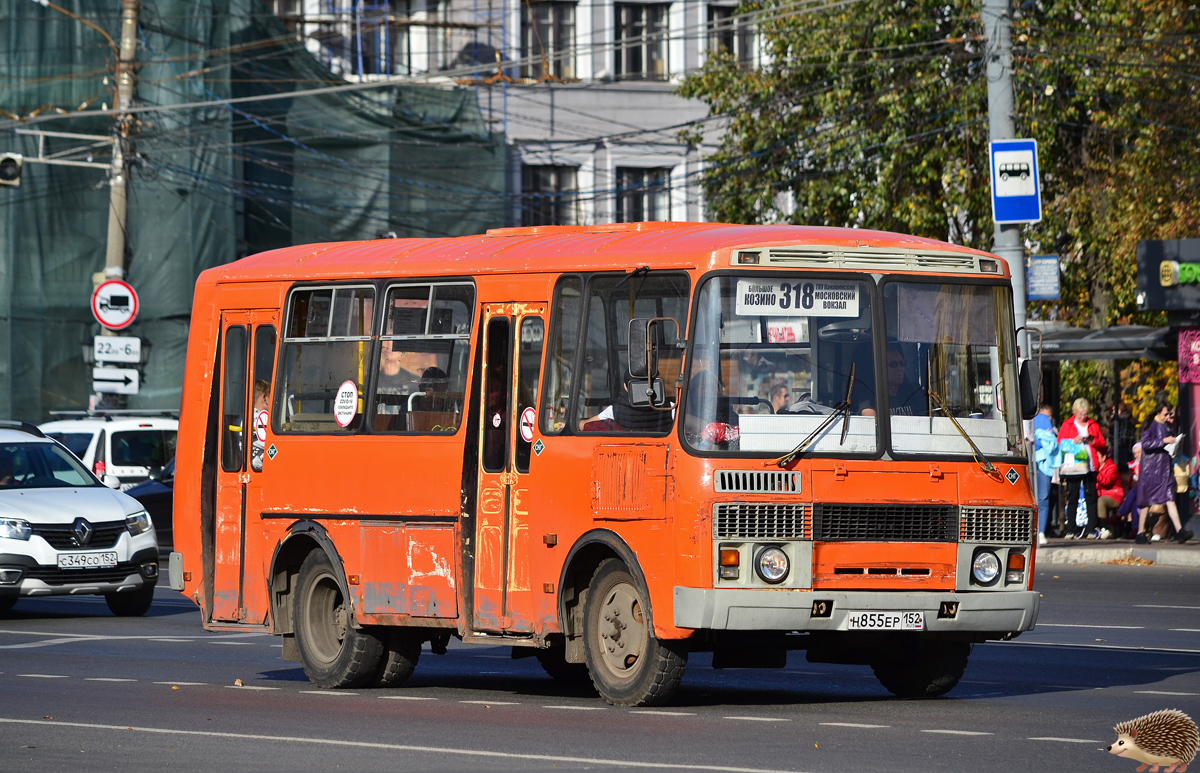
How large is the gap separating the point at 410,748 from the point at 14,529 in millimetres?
9081

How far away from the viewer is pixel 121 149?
3161 centimetres

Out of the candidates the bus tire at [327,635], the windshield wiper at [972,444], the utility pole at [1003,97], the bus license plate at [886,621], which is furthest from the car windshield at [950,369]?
the utility pole at [1003,97]

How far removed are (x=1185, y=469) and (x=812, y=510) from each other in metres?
16.7

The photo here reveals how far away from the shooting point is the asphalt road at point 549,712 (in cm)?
905

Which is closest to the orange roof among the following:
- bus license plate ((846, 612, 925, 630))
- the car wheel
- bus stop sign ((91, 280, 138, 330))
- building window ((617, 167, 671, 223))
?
bus license plate ((846, 612, 925, 630))

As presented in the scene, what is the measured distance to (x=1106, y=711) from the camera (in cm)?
1063

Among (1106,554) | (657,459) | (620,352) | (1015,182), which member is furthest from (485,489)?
(1106,554)

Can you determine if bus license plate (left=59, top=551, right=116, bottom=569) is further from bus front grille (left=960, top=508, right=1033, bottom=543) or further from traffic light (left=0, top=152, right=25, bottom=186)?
traffic light (left=0, top=152, right=25, bottom=186)

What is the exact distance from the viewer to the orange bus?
10438mm

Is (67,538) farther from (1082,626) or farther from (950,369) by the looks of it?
(950,369)

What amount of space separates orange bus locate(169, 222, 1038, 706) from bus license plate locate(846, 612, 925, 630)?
21 millimetres

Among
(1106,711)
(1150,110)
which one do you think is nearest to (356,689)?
(1106,711)

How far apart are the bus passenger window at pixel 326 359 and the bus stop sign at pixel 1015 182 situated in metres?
10.9

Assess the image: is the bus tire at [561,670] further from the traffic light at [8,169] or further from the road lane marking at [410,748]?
the traffic light at [8,169]
